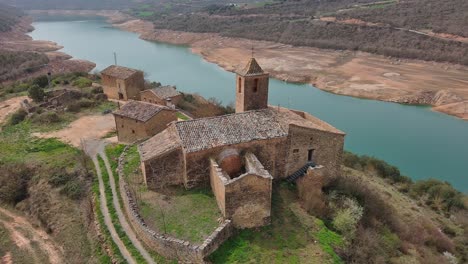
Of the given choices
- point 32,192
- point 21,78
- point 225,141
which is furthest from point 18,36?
point 225,141

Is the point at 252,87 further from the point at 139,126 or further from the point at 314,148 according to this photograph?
the point at 139,126

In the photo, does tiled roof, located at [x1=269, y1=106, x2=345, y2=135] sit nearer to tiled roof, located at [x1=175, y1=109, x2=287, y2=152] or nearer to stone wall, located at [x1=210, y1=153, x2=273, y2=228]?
tiled roof, located at [x1=175, y1=109, x2=287, y2=152]

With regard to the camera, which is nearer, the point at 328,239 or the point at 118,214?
the point at 328,239

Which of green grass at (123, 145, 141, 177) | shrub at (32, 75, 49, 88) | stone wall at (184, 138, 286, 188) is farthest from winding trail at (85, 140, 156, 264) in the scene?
shrub at (32, 75, 49, 88)

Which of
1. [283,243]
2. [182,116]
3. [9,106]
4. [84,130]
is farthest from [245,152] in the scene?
[9,106]

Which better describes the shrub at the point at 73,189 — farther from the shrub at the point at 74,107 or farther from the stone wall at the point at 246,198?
the shrub at the point at 74,107

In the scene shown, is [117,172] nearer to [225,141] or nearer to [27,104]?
[225,141]
